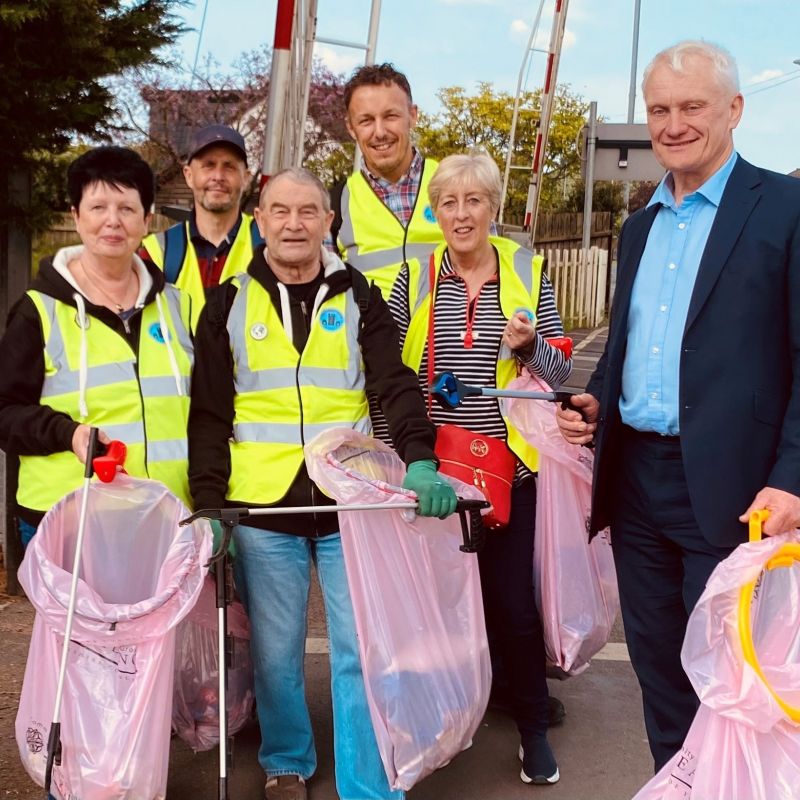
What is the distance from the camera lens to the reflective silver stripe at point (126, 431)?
284cm

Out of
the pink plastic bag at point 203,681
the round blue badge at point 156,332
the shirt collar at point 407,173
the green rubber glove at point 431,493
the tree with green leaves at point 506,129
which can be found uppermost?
the tree with green leaves at point 506,129

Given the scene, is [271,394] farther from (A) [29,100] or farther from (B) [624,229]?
(A) [29,100]

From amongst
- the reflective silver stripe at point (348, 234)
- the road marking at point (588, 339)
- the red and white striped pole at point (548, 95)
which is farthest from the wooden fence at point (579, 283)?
the reflective silver stripe at point (348, 234)

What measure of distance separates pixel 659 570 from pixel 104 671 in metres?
1.45

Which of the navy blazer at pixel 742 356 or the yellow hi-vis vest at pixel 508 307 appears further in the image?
the yellow hi-vis vest at pixel 508 307

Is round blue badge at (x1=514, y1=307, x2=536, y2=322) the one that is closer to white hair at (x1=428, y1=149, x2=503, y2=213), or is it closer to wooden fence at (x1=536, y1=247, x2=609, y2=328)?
white hair at (x1=428, y1=149, x2=503, y2=213)

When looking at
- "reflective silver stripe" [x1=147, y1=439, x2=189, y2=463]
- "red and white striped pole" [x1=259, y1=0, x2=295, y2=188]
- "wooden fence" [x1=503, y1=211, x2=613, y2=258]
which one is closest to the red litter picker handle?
"reflective silver stripe" [x1=147, y1=439, x2=189, y2=463]

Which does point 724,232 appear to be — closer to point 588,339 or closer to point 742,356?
point 742,356

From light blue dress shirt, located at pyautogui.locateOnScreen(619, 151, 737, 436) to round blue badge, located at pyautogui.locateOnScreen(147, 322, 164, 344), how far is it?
1295mm

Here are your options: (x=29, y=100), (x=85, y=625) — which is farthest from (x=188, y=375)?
(x=29, y=100)

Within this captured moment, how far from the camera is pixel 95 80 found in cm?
491

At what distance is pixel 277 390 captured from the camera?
9.72 ft

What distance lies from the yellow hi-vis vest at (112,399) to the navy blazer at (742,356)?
1.40 metres

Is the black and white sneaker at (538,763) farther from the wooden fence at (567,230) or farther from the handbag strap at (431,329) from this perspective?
the wooden fence at (567,230)
